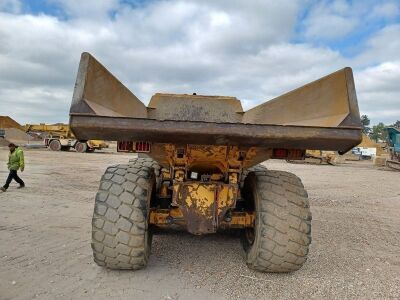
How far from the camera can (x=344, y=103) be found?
2924mm

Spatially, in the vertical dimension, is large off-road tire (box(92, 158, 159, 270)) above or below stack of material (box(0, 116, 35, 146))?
below

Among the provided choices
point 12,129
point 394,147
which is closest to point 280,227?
point 394,147

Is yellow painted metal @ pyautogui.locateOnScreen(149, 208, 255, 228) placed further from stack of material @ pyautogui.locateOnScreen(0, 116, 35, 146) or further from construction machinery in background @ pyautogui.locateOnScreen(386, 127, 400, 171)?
stack of material @ pyautogui.locateOnScreen(0, 116, 35, 146)

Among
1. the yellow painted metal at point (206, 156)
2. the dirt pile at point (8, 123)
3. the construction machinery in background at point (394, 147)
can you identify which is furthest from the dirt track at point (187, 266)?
the dirt pile at point (8, 123)

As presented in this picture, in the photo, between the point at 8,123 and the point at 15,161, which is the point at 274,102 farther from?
the point at 8,123

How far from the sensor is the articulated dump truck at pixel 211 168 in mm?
2746

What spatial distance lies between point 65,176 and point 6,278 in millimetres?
9382

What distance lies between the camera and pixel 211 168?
3787 millimetres

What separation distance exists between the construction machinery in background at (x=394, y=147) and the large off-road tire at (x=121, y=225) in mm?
20483

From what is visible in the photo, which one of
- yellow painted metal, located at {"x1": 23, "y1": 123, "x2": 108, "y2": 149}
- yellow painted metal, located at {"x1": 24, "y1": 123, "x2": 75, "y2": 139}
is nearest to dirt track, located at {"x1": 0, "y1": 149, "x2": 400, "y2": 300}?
yellow painted metal, located at {"x1": 23, "y1": 123, "x2": 108, "y2": 149}

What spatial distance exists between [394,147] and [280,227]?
2119 centimetres

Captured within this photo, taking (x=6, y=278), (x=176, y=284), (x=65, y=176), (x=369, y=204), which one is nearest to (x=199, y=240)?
(x=176, y=284)

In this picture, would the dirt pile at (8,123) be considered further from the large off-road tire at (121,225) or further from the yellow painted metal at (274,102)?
the large off-road tire at (121,225)

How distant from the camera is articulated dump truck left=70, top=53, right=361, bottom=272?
2746mm
